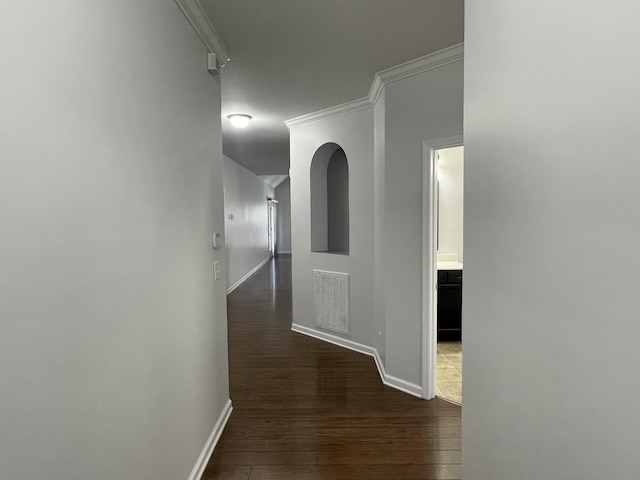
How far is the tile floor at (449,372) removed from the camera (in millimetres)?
2990

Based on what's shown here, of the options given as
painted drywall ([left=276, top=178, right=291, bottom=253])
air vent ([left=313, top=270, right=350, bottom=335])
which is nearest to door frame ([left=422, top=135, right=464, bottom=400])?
air vent ([left=313, top=270, right=350, bottom=335])

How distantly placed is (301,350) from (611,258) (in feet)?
12.1

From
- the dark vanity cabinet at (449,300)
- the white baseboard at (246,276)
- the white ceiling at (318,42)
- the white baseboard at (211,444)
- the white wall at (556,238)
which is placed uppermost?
the white ceiling at (318,42)

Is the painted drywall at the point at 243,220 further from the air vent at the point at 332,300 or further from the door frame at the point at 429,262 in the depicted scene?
the door frame at the point at 429,262

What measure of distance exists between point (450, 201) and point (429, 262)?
7.44 feet

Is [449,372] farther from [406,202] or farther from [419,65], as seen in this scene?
[419,65]

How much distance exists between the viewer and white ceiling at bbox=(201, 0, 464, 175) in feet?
6.77

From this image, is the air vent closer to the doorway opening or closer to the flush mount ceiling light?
the flush mount ceiling light

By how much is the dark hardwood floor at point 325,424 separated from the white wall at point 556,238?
1.10m

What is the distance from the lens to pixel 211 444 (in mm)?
2248

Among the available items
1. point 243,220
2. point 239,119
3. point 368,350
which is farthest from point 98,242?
point 243,220

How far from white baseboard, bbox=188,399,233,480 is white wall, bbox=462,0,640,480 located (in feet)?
4.97

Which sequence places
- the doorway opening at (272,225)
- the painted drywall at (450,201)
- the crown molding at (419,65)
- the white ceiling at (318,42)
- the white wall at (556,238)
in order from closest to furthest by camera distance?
the white wall at (556,238) → the white ceiling at (318,42) → the crown molding at (419,65) → the painted drywall at (450,201) → the doorway opening at (272,225)

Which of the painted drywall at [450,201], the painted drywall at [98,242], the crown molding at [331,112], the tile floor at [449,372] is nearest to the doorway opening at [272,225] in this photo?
the crown molding at [331,112]
